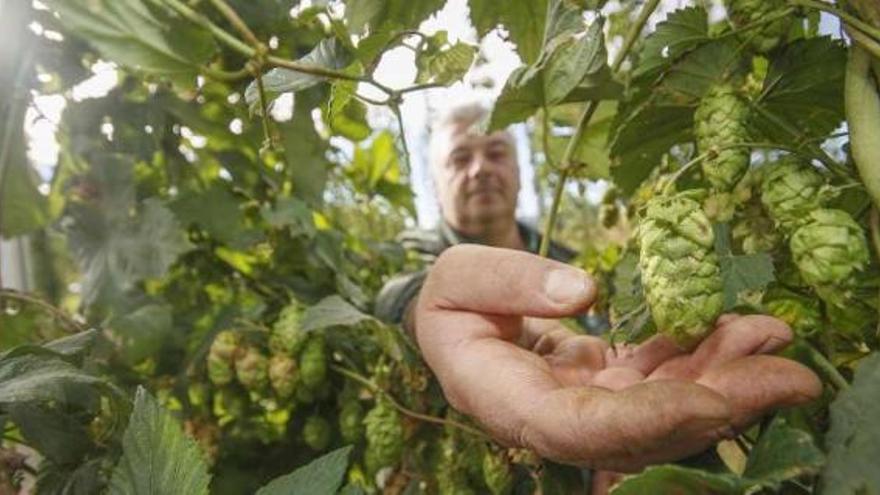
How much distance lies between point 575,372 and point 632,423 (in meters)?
0.17

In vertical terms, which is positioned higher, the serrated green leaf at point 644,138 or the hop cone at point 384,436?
the serrated green leaf at point 644,138

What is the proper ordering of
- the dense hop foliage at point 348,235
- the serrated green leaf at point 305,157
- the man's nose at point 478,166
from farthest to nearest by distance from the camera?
the man's nose at point 478,166 < the serrated green leaf at point 305,157 < the dense hop foliage at point 348,235

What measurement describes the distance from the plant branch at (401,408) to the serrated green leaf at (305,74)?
0.38 m

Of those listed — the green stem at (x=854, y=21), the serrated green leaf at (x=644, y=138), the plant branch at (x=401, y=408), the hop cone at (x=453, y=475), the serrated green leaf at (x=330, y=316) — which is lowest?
the hop cone at (x=453, y=475)

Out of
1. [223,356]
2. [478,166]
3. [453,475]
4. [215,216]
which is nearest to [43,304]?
[223,356]

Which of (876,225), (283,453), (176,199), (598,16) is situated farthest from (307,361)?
(876,225)

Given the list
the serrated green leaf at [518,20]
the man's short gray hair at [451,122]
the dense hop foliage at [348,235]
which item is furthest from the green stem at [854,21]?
the man's short gray hair at [451,122]

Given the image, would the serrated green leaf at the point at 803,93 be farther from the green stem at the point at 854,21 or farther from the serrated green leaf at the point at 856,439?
the serrated green leaf at the point at 856,439

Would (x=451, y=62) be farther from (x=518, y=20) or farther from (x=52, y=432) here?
(x=52, y=432)

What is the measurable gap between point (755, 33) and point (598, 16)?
12 centimetres

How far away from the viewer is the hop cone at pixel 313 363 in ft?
3.50

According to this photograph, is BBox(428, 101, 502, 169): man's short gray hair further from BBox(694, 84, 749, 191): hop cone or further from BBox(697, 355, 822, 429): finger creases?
BBox(697, 355, 822, 429): finger creases

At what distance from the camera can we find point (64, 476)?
0.74 m

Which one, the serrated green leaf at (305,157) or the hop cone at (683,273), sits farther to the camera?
the serrated green leaf at (305,157)
